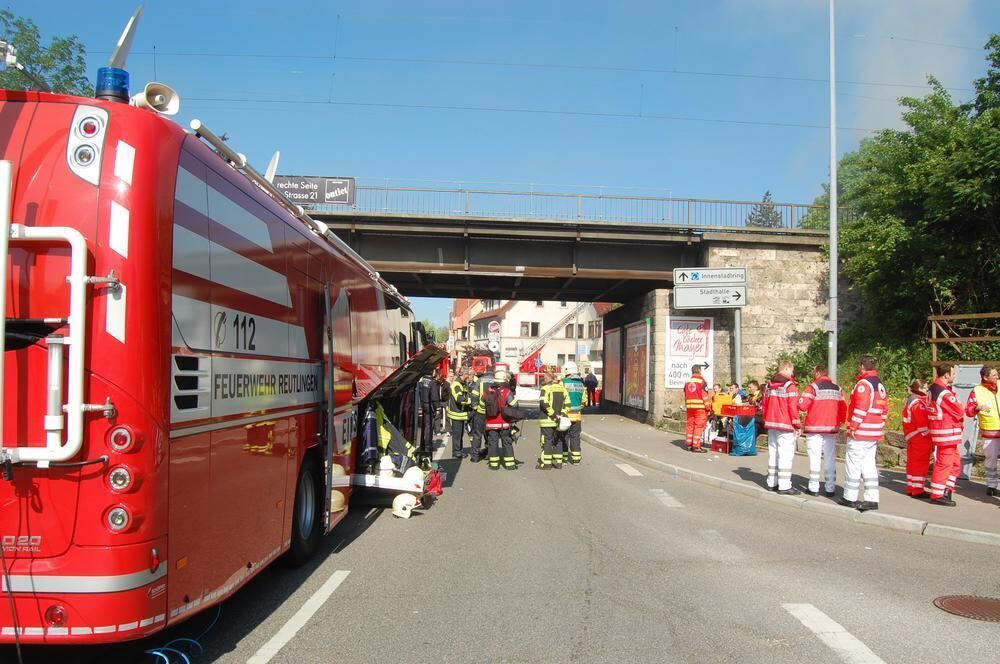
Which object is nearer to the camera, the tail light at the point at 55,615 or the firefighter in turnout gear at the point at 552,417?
the tail light at the point at 55,615

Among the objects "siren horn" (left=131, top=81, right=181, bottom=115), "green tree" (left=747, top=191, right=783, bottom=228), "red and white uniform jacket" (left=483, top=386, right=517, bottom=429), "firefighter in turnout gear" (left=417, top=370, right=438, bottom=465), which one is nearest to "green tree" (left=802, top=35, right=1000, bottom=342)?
"green tree" (left=747, top=191, right=783, bottom=228)

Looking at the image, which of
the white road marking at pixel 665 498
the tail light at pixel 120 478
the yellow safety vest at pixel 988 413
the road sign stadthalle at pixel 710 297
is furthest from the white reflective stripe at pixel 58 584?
the road sign stadthalle at pixel 710 297

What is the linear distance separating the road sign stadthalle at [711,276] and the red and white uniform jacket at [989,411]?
37.4ft

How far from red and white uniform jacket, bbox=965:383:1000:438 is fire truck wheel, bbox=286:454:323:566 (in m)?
8.75

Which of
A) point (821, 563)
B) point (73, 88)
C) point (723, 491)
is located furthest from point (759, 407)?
point (73, 88)

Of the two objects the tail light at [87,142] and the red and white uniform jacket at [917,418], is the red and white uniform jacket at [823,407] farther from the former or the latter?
the tail light at [87,142]

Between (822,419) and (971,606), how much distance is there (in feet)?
14.0

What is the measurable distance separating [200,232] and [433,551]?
422 centimetres

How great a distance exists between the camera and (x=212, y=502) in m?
4.16

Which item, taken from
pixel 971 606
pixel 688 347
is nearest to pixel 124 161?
pixel 971 606

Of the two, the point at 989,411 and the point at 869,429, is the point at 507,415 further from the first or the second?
the point at 989,411

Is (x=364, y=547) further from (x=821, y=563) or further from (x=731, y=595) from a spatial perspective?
(x=821, y=563)

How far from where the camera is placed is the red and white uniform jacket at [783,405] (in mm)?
10086

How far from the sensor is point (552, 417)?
43.2 ft
